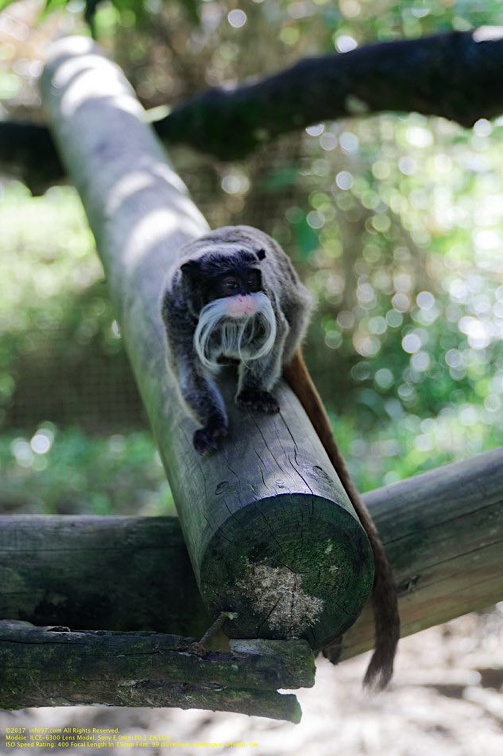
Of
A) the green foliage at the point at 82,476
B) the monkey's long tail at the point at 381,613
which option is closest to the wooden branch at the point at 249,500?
the monkey's long tail at the point at 381,613

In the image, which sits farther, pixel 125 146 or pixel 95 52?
pixel 95 52

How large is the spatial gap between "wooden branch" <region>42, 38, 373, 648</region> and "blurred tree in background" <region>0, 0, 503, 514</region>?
9.86 ft

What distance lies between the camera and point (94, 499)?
5.47 metres

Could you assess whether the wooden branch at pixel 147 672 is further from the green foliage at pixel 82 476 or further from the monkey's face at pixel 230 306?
the green foliage at pixel 82 476

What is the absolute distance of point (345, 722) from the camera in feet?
9.64

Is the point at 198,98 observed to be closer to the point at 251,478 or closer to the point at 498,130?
the point at 498,130

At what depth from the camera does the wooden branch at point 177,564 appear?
221cm

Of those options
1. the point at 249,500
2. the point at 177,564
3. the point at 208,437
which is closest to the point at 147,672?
the point at 249,500

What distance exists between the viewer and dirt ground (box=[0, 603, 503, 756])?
2711 mm

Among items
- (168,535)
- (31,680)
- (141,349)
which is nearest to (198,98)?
(141,349)

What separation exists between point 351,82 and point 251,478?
3213mm

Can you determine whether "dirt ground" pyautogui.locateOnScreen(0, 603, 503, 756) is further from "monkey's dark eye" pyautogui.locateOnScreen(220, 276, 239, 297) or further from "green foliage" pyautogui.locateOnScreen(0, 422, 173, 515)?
"green foliage" pyautogui.locateOnScreen(0, 422, 173, 515)

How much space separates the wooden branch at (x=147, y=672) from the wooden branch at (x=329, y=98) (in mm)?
3110

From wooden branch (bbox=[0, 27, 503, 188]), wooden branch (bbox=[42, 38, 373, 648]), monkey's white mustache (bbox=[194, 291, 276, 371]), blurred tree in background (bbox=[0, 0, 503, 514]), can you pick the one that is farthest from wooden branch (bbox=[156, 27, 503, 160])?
monkey's white mustache (bbox=[194, 291, 276, 371])
